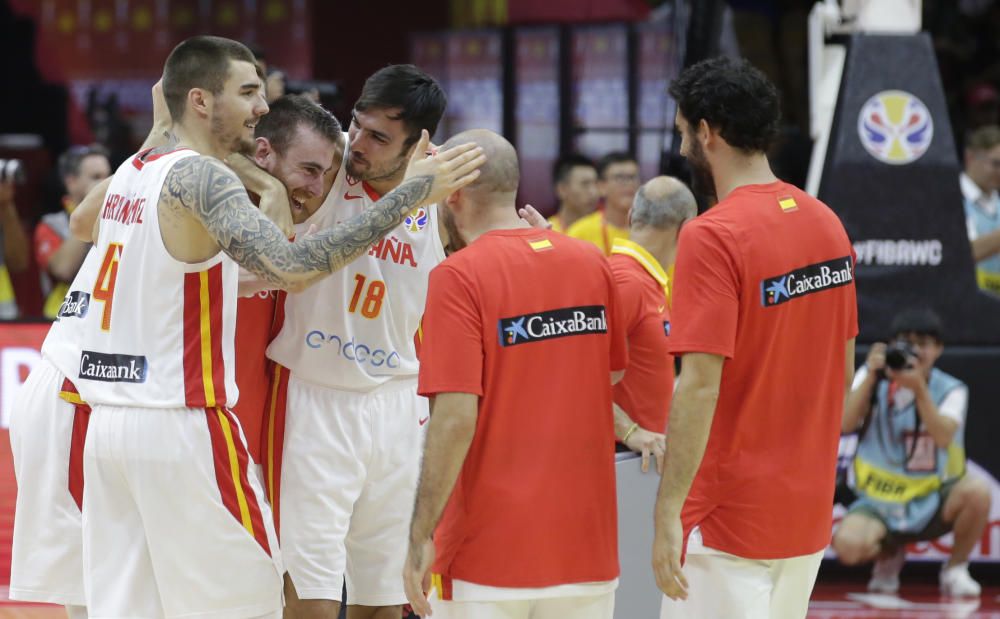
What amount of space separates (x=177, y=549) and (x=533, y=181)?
9277 mm

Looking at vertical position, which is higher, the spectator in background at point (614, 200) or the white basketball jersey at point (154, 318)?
the white basketball jersey at point (154, 318)

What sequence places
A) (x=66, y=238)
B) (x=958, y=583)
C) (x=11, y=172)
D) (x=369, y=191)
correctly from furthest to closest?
(x=66, y=238), (x=11, y=172), (x=958, y=583), (x=369, y=191)

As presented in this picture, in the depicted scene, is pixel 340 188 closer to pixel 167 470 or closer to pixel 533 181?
pixel 167 470

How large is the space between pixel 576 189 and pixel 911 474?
3504mm

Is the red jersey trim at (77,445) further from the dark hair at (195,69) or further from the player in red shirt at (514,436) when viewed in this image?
the player in red shirt at (514,436)

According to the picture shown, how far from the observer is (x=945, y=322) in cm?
782

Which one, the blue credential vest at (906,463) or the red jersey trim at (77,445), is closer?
the red jersey trim at (77,445)

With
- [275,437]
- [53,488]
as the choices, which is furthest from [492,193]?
[53,488]

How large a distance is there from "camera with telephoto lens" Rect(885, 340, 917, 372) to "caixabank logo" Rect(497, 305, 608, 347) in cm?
400

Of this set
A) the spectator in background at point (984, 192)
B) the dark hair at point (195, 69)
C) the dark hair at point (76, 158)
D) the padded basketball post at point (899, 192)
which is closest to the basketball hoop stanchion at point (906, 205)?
the padded basketball post at point (899, 192)

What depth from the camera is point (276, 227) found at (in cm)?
388

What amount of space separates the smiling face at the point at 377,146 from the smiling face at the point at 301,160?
0.11m

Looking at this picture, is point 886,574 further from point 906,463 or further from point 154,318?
point 154,318

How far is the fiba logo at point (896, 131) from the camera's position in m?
7.77
